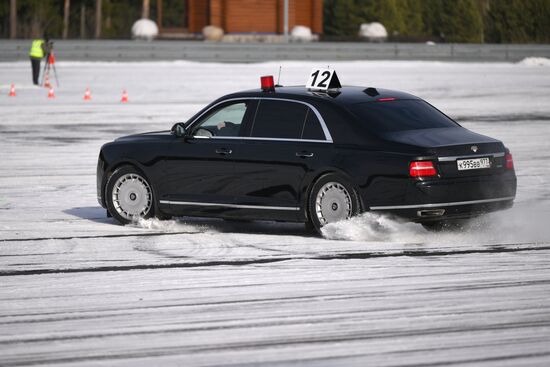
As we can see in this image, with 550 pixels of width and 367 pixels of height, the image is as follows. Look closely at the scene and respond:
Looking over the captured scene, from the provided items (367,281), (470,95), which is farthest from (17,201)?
(470,95)

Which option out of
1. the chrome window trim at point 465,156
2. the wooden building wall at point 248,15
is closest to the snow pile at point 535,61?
the wooden building wall at point 248,15

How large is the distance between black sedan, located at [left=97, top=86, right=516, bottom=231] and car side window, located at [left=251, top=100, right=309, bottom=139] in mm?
12

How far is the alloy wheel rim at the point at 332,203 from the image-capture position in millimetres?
11531

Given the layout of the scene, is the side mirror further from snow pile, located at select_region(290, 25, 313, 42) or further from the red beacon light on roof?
snow pile, located at select_region(290, 25, 313, 42)

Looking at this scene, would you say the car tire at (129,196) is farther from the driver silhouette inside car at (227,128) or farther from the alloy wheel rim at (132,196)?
the driver silhouette inside car at (227,128)

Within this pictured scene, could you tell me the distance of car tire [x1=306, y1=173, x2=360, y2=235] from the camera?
1148cm

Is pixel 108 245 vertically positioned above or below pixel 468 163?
below

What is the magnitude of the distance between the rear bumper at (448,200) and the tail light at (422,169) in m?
0.07

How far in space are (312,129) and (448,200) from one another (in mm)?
1592

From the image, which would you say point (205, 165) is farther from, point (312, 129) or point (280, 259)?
point (280, 259)

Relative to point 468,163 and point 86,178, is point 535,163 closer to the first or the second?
point 86,178

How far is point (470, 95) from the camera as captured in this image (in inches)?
1518

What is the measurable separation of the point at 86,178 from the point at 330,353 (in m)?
11.1

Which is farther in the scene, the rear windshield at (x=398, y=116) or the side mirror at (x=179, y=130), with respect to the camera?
the side mirror at (x=179, y=130)
